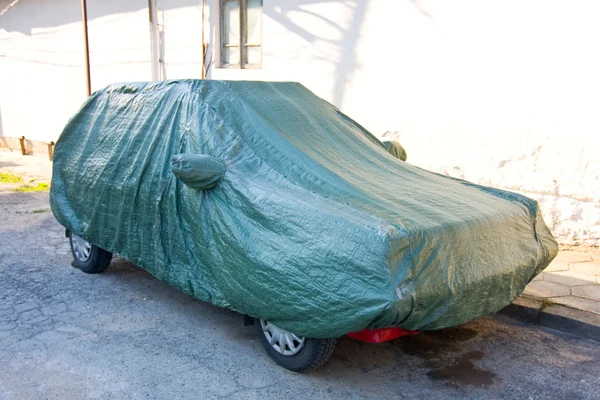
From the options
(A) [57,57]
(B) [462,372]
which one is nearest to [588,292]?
(B) [462,372]

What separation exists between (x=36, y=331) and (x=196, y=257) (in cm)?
136

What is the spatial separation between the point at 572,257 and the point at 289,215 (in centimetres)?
375

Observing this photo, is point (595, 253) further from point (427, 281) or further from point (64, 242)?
point (64, 242)

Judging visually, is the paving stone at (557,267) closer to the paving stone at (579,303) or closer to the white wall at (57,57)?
the paving stone at (579,303)

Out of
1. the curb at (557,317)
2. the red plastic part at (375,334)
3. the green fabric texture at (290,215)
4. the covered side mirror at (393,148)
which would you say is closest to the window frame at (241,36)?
the green fabric texture at (290,215)

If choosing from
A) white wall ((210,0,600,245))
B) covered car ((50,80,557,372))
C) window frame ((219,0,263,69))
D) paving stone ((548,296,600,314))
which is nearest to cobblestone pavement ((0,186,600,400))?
paving stone ((548,296,600,314))

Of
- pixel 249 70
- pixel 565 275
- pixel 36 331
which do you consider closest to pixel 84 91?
pixel 249 70

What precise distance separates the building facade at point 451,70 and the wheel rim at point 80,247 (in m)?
3.74

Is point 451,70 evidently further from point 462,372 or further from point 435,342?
point 462,372

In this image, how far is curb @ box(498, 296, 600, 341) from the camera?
439 cm

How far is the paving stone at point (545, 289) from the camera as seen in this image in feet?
16.2

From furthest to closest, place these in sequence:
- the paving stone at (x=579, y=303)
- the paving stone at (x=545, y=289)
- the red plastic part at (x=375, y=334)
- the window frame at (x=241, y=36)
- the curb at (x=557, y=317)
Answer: the window frame at (x=241, y=36), the paving stone at (x=545, y=289), the paving stone at (x=579, y=303), the curb at (x=557, y=317), the red plastic part at (x=375, y=334)

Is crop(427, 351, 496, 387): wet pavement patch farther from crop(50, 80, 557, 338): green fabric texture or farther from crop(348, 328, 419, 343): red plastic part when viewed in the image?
crop(348, 328, 419, 343): red plastic part

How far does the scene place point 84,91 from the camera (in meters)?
12.3
